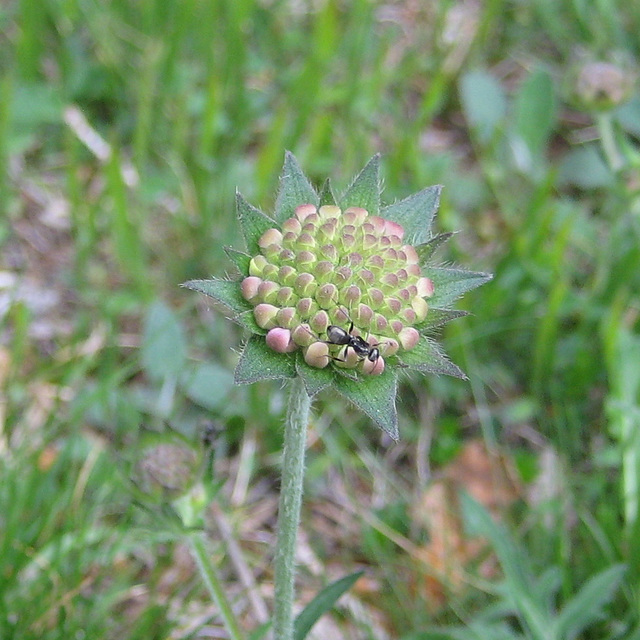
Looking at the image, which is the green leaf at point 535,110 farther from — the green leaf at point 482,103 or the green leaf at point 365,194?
the green leaf at point 365,194

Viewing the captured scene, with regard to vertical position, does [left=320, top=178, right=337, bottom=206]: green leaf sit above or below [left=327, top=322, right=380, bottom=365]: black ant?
above

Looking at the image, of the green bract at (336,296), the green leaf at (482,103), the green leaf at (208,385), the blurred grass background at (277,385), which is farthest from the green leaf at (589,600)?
the green leaf at (482,103)

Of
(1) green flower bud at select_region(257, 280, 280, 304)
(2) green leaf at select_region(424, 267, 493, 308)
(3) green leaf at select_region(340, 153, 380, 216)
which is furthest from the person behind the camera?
(3) green leaf at select_region(340, 153, 380, 216)

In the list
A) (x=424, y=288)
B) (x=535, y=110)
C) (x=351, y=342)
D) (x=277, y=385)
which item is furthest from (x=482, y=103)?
(x=351, y=342)

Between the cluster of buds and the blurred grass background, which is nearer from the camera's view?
the cluster of buds

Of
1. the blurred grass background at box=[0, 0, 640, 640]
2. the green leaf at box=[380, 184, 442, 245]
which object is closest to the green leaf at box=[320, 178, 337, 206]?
the green leaf at box=[380, 184, 442, 245]

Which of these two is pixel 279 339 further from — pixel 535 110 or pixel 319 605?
pixel 535 110

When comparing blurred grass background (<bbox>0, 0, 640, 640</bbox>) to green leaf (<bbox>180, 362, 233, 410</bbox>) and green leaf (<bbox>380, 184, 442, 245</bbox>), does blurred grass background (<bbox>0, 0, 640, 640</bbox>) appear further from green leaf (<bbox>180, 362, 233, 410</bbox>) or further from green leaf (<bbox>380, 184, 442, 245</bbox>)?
green leaf (<bbox>380, 184, 442, 245</bbox>)
